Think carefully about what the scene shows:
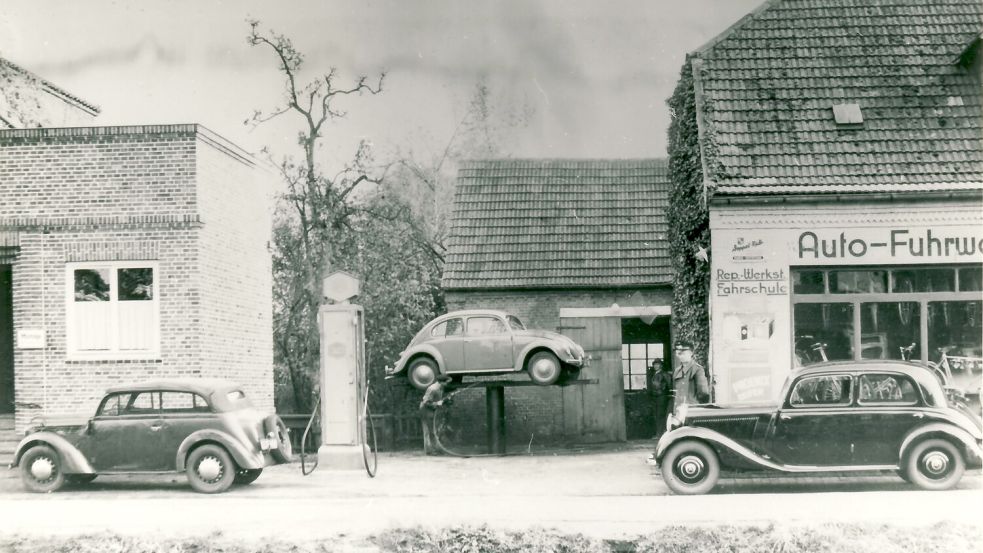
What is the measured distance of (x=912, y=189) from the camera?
40.9ft

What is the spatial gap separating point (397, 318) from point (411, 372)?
3.39ft

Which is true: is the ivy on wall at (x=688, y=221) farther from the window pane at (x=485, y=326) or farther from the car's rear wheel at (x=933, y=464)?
the car's rear wheel at (x=933, y=464)

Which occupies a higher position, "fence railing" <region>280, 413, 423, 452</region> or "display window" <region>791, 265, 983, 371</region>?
"display window" <region>791, 265, 983, 371</region>

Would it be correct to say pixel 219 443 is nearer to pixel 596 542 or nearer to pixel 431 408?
pixel 596 542

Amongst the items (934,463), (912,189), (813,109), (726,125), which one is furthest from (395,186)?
(934,463)

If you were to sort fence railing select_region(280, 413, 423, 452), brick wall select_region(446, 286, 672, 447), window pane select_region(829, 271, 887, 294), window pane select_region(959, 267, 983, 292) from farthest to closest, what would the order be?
brick wall select_region(446, 286, 672, 447) → fence railing select_region(280, 413, 423, 452) → window pane select_region(829, 271, 887, 294) → window pane select_region(959, 267, 983, 292)

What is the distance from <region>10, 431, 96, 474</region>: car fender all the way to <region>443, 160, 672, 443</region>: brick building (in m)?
6.50

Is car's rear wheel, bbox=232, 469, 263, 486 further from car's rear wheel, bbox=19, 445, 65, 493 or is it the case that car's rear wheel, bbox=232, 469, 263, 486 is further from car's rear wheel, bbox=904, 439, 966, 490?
car's rear wheel, bbox=904, 439, 966, 490

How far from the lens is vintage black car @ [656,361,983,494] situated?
10.5 meters

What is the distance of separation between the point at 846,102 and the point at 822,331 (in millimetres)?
2876

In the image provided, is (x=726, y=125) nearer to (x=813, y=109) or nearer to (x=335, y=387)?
(x=813, y=109)

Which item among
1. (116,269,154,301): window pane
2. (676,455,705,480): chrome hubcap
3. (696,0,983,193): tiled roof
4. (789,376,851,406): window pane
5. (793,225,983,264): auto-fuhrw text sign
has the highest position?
(696,0,983,193): tiled roof

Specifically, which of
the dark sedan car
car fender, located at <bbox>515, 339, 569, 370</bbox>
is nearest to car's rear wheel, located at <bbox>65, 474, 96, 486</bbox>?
the dark sedan car

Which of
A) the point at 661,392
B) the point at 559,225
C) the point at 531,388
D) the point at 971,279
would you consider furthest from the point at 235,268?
the point at 971,279
